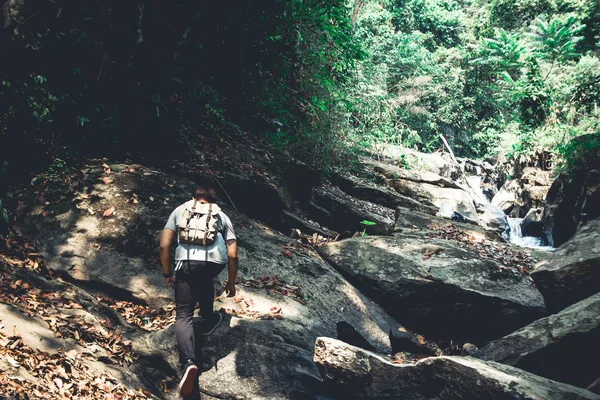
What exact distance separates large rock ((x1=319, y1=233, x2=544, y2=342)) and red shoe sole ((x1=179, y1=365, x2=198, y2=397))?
4.48 metres

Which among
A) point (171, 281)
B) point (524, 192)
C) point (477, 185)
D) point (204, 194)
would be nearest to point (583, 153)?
point (524, 192)

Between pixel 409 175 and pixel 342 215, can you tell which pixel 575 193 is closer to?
pixel 409 175

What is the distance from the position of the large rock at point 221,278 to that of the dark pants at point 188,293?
374mm

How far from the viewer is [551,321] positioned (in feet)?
19.2

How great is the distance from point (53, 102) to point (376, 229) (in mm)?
8111

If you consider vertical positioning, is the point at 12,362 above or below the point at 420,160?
below

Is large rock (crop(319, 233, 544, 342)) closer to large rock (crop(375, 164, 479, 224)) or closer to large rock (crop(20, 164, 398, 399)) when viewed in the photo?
large rock (crop(20, 164, 398, 399))

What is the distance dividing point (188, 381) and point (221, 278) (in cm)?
210

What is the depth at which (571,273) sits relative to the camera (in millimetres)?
6949

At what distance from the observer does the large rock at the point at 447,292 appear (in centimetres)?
730

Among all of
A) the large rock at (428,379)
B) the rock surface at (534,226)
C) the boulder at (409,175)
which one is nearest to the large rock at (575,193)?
the rock surface at (534,226)

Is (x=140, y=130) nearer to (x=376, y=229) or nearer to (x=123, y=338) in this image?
(x=123, y=338)

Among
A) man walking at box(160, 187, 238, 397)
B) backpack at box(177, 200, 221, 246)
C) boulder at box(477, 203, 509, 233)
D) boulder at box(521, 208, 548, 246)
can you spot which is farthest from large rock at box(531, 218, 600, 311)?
boulder at box(477, 203, 509, 233)

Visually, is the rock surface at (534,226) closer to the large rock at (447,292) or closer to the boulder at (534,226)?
the boulder at (534,226)
